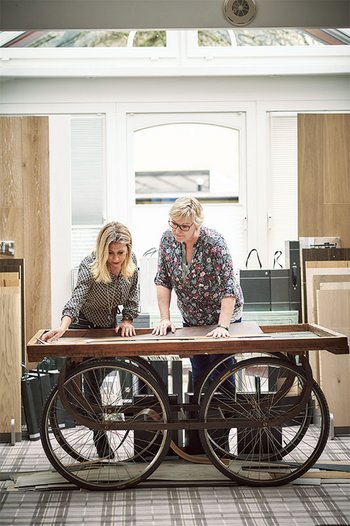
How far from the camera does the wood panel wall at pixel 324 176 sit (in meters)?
4.66

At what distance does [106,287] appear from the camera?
162 inches

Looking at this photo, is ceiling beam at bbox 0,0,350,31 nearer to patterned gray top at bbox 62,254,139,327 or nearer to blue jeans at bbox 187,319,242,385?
patterned gray top at bbox 62,254,139,327

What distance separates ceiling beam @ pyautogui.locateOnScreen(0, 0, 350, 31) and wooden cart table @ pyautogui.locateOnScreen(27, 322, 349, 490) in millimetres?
1527

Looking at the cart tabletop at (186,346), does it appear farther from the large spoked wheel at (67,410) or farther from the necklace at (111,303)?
the necklace at (111,303)

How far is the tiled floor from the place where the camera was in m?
3.40

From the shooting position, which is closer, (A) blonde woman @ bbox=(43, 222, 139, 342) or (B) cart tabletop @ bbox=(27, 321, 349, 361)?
(B) cart tabletop @ bbox=(27, 321, 349, 361)

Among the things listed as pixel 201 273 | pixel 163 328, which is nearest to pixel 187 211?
pixel 201 273

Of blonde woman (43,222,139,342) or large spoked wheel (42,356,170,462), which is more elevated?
blonde woman (43,222,139,342)

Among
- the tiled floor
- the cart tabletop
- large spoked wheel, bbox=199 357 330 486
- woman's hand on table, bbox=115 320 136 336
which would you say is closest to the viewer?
the tiled floor

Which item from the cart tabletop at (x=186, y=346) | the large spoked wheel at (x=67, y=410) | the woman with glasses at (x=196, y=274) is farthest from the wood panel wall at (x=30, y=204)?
the cart tabletop at (x=186, y=346)

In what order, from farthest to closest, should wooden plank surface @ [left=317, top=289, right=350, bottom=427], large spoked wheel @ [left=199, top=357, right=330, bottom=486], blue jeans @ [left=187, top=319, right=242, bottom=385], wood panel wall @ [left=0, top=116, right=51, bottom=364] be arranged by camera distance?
wood panel wall @ [left=0, top=116, right=51, bottom=364] < wooden plank surface @ [left=317, top=289, right=350, bottom=427] < blue jeans @ [left=187, top=319, right=242, bottom=385] < large spoked wheel @ [left=199, top=357, right=330, bottom=486]

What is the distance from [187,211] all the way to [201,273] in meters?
0.35

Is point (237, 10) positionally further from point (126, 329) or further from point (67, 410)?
point (67, 410)

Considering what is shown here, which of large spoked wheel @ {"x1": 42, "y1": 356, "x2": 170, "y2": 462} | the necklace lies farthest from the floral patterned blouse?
large spoked wheel @ {"x1": 42, "y1": 356, "x2": 170, "y2": 462}
